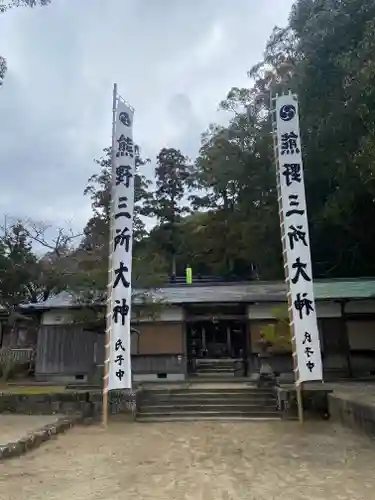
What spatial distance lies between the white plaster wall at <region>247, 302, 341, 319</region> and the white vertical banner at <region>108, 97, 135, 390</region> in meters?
6.53

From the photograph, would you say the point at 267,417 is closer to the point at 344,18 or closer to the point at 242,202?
the point at 344,18

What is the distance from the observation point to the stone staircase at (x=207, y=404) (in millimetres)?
9922

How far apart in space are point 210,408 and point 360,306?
696 centimetres

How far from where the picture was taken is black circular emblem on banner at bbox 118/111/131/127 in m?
9.92

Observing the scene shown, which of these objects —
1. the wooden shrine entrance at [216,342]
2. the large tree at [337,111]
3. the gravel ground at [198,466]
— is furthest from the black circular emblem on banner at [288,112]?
the wooden shrine entrance at [216,342]

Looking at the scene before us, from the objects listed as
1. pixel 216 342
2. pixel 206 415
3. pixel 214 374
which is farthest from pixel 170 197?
pixel 206 415

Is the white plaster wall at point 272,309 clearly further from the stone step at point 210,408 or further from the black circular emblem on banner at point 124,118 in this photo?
the black circular emblem on banner at point 124,118

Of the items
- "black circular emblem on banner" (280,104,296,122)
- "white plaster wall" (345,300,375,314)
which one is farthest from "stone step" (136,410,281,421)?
"black circular emblem on banner" (280,104,296,122)

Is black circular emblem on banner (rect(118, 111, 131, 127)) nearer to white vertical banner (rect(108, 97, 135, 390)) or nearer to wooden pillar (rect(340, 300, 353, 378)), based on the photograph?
white vertical banner (rect(108, 97, 135, 390))

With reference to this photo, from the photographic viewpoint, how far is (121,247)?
9398 millimetres

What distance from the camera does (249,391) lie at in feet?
35.8

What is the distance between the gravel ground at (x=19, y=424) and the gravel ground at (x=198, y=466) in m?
0.48

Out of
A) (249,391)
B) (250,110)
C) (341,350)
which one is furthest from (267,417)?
(250,110)

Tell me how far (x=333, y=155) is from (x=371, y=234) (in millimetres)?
4397
